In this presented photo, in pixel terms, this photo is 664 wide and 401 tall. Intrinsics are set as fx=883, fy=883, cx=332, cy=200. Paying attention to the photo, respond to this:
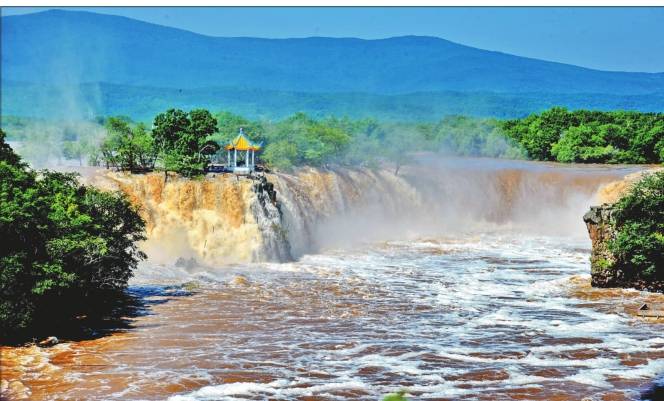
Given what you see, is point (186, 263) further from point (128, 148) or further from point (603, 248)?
point (603, 248)

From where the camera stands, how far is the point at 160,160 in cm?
3375

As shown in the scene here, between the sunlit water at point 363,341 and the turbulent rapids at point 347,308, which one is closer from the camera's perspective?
the sunlit water at point 363,341

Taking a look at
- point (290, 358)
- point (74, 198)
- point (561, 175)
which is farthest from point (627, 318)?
point (561, 175)

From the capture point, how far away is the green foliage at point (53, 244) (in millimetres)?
17469

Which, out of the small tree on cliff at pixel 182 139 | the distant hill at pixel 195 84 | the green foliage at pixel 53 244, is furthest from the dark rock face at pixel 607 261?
the distant hill at pixel 195 84

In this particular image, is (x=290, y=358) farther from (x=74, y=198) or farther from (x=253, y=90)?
(x=253, y=90)

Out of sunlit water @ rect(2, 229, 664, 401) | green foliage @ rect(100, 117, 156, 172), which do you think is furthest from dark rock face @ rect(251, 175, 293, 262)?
green foliage @ rect(100, 117, 156, 172)

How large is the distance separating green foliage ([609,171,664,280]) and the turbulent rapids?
34.2 inches

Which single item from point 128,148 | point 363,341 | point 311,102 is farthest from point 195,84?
point 363,341

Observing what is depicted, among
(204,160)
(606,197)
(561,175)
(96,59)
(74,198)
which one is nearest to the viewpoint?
(74,198)

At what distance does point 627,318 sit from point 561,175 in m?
25.8

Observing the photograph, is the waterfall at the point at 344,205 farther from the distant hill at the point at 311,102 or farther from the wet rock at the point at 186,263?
the distant hill at the point at 311,102

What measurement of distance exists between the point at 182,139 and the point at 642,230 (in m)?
17.4

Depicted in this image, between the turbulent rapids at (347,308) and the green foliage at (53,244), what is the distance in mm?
1240
